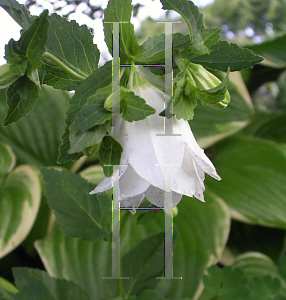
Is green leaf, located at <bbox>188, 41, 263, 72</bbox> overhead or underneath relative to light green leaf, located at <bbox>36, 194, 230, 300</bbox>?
overhead

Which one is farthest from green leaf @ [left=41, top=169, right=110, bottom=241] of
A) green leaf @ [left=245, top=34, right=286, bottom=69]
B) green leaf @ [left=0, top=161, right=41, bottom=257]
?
green leaf @ [left=245, top=34, right=286, bottom=69]

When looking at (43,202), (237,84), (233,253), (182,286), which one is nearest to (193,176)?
(182,286)

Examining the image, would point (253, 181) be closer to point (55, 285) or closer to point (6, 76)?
point (55, 285)

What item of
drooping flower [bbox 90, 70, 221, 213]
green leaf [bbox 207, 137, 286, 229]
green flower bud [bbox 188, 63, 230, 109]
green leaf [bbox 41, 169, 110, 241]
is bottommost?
green leaf [bbox 207, 137, 286, 229]

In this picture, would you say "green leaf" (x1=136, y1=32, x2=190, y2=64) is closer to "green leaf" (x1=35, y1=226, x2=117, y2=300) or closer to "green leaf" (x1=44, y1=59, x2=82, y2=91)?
"green leaf" (x1=44, y1=59, x2=82, y2=91)

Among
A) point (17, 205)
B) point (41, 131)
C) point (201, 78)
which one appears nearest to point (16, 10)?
point (201, 78)

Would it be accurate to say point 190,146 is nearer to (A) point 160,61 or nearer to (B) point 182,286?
(A) point 160,61

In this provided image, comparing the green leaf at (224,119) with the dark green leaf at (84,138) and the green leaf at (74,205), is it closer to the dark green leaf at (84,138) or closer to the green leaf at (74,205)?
the green leaf at (74,205)

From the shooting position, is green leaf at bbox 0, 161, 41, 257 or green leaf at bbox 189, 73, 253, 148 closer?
green leaf at bbox 0, 161, 41, 257
